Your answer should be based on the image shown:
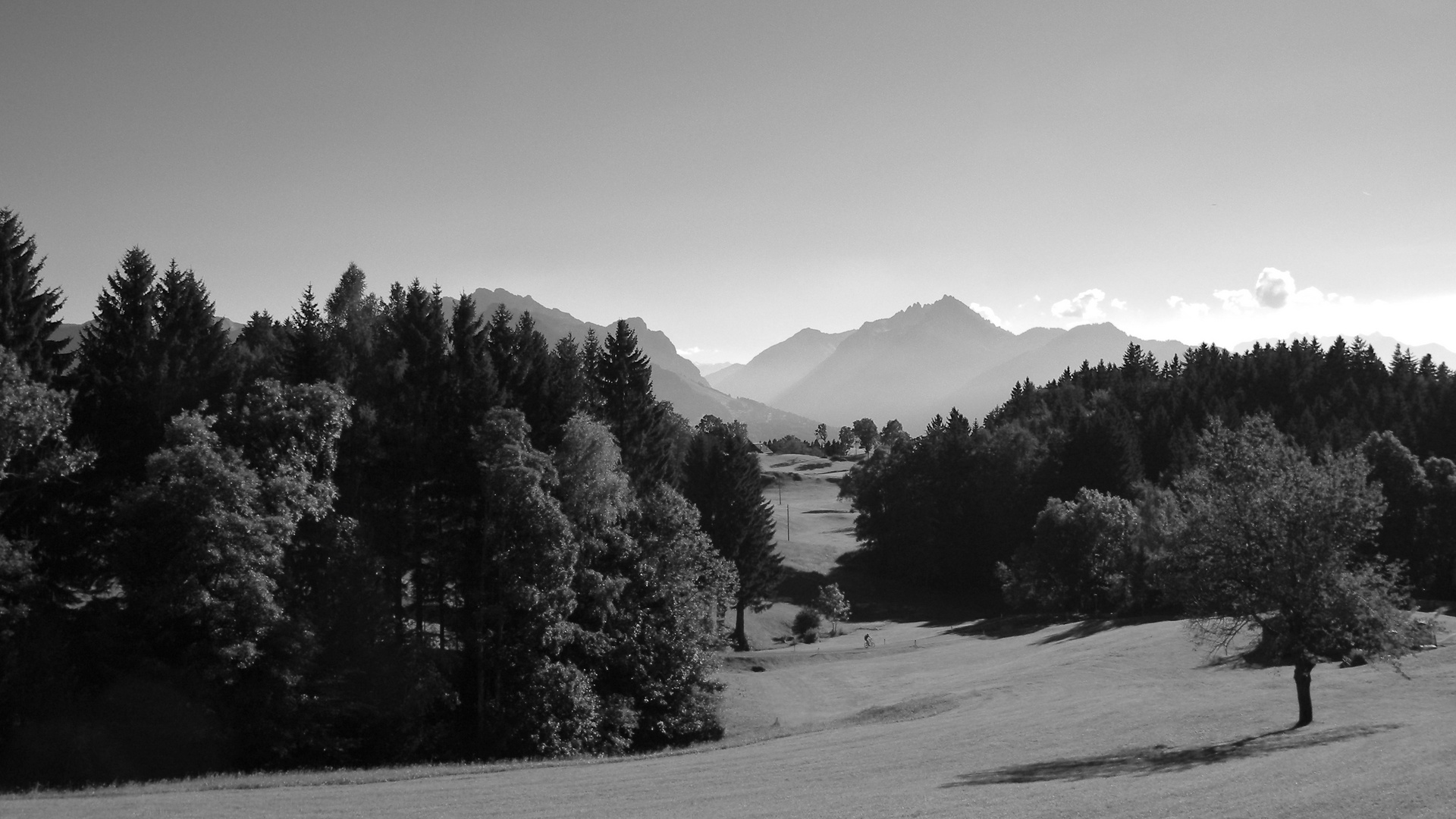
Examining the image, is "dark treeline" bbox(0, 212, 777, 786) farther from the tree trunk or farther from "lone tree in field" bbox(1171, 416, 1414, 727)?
the tree trunk

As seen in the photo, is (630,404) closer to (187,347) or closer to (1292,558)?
(187,347)

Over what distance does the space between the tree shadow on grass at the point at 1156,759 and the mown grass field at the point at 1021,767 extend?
0.13 m

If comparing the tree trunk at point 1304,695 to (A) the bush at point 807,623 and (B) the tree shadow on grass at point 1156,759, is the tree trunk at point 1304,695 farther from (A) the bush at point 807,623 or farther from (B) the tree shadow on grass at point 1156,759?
(A) the bush at point 807,623

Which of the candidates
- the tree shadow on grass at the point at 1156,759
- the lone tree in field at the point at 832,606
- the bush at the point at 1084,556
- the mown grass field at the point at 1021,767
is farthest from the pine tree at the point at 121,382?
the bush at the point at 1084,556

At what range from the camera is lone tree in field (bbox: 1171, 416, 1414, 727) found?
2909 cm

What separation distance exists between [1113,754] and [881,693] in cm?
2599

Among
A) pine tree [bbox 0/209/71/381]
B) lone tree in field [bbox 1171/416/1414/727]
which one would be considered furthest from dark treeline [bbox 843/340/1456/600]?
pine tree [bbox 0/209/71/381]

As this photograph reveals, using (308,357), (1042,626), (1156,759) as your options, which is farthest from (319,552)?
(1042,626)

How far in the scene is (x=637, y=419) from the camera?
188 ft

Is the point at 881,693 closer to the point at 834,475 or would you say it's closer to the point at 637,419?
the point at 637,419

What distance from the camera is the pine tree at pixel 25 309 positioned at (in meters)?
34.4

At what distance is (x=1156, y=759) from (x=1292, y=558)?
8.06 m

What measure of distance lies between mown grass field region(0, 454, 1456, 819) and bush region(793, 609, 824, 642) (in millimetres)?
36513

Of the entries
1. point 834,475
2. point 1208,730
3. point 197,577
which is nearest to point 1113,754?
point 1208,730
